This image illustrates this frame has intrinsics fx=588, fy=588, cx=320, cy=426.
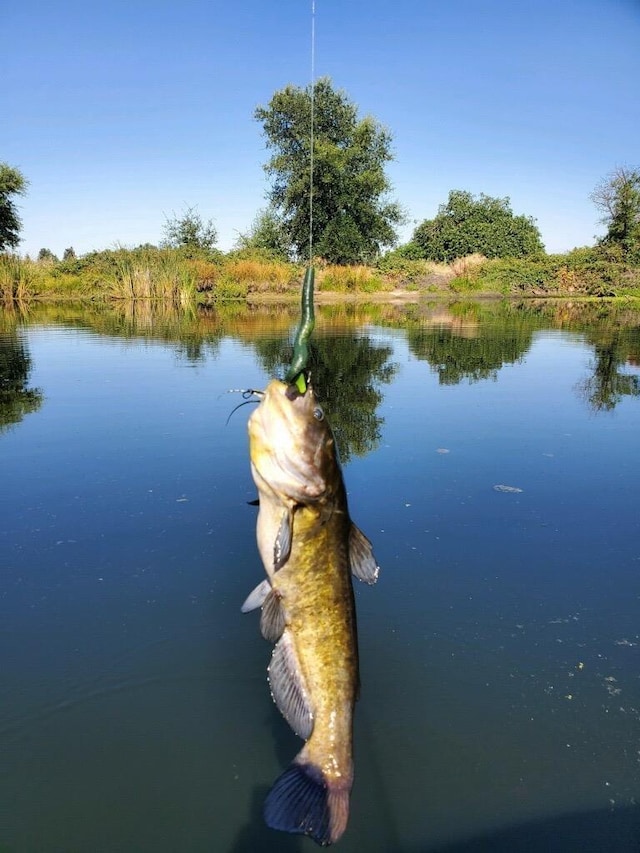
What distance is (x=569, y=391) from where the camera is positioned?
873 centimetres

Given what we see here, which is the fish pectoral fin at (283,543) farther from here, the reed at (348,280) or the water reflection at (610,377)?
the reed at (348,280)

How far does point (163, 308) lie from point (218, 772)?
2638 cm

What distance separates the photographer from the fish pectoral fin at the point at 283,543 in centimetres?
193

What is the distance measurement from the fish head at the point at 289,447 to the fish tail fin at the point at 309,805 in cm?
87

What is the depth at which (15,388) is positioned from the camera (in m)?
8.67

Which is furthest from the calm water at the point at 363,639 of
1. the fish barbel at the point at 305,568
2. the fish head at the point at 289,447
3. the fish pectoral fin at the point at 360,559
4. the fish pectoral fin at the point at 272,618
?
the fish head at the point at 289,447

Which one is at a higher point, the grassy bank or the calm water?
the grassy bank

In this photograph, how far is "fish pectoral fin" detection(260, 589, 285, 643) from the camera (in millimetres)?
2002

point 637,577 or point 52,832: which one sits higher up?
point 637,577

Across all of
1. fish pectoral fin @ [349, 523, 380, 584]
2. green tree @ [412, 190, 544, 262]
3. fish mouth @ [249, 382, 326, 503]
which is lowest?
fish pectoral fin @ [349, 523, 380, 584]

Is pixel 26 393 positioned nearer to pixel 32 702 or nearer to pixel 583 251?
pixel 32 702

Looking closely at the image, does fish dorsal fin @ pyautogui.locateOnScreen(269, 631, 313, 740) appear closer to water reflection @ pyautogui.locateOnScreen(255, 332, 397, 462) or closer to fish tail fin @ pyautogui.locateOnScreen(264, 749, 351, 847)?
fish tail fin @ pyautogui.locateOnScreen(264, 749, 351, 847)

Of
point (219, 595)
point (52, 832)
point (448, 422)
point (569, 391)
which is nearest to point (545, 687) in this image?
point (219, 595)

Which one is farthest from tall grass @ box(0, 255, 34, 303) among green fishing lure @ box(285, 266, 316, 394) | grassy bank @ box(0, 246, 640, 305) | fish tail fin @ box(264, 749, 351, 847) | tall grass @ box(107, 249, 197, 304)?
fish tail fin @ box(264, 749, 351, 847)
